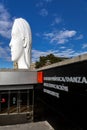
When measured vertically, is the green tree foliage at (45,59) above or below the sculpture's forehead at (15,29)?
above

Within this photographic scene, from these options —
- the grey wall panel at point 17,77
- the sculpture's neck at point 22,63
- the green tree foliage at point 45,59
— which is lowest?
the grey wall panel at point 17,77

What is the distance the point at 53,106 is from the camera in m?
12.1

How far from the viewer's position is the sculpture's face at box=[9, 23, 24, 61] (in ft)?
63.8

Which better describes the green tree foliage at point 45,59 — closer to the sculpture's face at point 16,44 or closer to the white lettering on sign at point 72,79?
the sculpture's face at point 16,44

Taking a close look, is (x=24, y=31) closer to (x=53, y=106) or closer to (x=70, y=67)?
(x=53, y=106)

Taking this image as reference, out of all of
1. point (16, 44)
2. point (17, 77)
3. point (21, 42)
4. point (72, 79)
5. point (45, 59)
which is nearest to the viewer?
point (72, 79)

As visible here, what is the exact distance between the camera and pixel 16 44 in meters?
19.5

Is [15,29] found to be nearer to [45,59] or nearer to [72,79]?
[72,79]

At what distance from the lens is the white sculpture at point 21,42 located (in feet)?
63.8

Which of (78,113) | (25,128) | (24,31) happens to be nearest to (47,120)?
(25,128)

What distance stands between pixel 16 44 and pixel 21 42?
1.41 feet

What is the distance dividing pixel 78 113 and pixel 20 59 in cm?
1171

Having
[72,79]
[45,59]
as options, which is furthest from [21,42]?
[45,59]

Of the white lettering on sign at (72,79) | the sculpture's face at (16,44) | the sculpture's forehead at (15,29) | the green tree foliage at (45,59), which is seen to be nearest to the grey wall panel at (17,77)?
the sculpture's face at (16,44)
